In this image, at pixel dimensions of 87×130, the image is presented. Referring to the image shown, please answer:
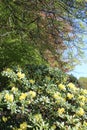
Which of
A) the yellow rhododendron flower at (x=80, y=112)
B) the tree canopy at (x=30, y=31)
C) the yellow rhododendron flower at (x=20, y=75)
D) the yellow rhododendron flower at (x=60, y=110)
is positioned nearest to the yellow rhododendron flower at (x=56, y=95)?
the yellow rhododendron flower at (x=60, y=110)

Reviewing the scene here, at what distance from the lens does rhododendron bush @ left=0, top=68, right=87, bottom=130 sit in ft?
19.2

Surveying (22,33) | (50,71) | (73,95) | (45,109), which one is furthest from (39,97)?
(22,33)

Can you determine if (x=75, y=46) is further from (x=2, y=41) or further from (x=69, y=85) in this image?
(x=69, y=85)

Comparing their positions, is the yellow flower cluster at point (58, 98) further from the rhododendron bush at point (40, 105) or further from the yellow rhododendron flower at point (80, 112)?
the yellow rhododendron flower at point (80, 112)

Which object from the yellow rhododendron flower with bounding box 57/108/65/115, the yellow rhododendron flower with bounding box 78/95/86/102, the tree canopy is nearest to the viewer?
the yellow rhododendron flower with bounding box 57/108/65/115

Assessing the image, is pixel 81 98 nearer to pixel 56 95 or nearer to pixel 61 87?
pixel 61 87

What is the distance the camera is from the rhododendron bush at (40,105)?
584 cm

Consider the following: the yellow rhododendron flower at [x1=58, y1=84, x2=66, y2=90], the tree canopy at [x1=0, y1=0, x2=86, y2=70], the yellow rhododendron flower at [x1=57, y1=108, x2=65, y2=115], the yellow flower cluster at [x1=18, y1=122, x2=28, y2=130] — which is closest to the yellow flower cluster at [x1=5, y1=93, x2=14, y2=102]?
the yellow flower cluster at [x1=18, y1=122, x2=28, y2=130]

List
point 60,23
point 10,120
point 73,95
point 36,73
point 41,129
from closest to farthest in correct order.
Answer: point 41,129
point 10,120
point 73,95
point 36,73
point 60,23

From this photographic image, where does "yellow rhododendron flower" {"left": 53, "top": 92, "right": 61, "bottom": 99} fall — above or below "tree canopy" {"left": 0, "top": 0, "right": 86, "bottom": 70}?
above

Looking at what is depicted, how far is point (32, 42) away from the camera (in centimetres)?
1029

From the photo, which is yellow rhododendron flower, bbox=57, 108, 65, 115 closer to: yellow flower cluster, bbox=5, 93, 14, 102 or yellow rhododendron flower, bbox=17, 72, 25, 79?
yellow flower cluster, bbox=5, 93, 14, 102

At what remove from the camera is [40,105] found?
6191 millimetres

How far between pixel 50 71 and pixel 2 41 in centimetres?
321
